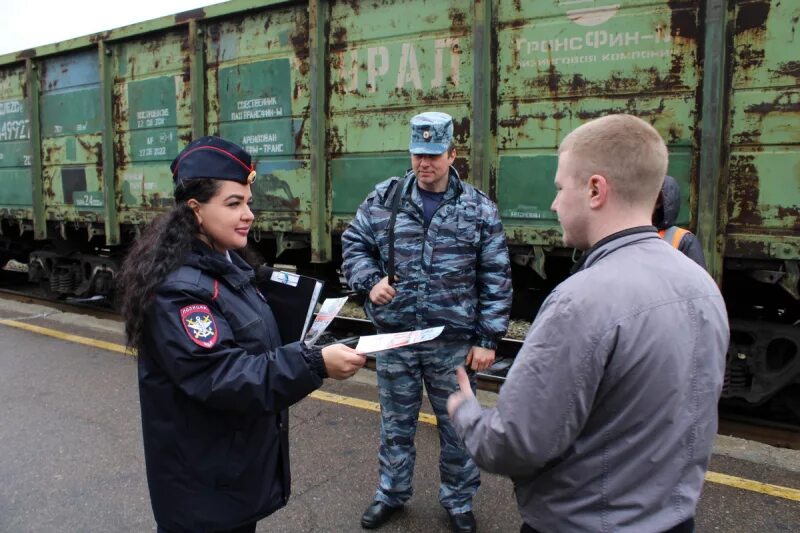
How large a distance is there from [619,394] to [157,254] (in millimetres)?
1187

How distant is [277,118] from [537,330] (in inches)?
187

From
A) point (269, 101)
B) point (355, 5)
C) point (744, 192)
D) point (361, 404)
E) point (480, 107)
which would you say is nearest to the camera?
point (744, 192)

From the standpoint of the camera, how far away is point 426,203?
2848 mm

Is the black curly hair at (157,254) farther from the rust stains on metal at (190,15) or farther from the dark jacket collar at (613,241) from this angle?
the rust stains on metal at (190,15)

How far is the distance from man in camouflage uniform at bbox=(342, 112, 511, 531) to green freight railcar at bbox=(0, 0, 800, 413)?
1.66m

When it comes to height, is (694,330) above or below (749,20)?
below

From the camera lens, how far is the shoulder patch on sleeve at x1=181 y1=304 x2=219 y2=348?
1596mm

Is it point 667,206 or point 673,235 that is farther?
point 673,235

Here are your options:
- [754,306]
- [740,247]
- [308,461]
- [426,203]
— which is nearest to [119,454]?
[308,461]

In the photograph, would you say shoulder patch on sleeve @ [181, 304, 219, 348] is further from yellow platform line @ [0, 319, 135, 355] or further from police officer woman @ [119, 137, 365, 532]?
yellow platform line @ [0, 319, 135, 355]

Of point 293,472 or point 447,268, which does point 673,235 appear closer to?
point 447,268

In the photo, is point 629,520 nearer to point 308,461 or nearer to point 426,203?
point 426,203

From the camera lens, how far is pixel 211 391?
1590 mm

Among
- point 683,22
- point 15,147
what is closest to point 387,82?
point 683,22
